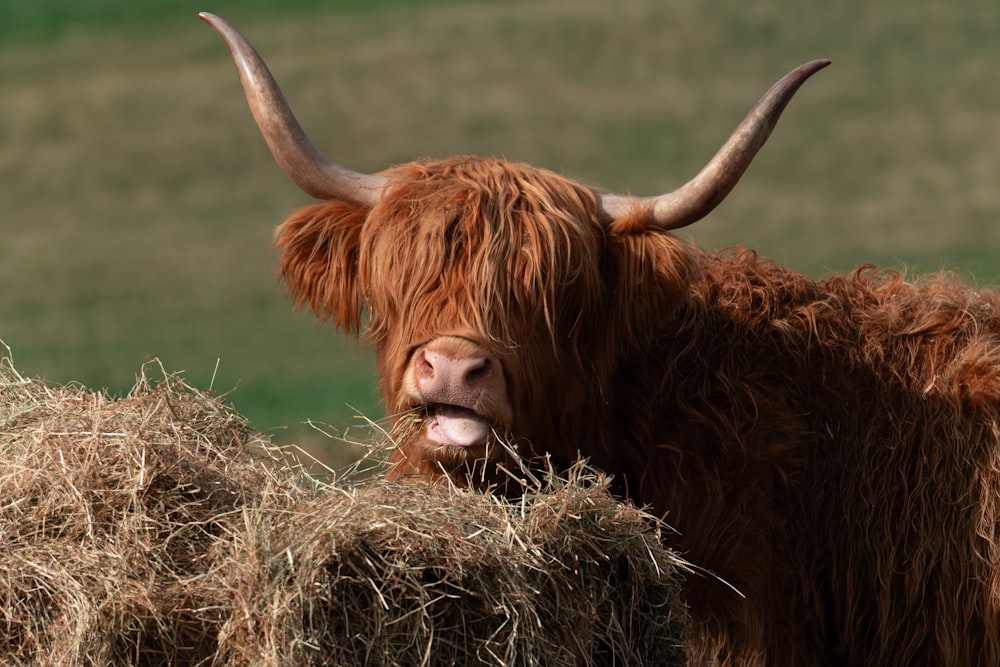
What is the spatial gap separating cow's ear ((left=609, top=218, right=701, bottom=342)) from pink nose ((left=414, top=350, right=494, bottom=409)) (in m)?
0.76

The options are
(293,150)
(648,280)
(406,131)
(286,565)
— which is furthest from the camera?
(406,131)

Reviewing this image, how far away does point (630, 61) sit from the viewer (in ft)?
130

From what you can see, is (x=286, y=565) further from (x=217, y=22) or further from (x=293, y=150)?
(x=217, y=22)

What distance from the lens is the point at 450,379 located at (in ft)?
15.3

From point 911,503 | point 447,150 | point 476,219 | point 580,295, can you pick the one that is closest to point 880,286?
point 911,503

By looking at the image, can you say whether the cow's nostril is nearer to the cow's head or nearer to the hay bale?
the cow's head

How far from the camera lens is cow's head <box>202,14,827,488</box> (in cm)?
476

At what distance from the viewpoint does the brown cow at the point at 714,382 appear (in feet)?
16.7

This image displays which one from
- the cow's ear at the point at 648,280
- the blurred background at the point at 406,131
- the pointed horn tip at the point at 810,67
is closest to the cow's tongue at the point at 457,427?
the cow's ear at the point at 648,280

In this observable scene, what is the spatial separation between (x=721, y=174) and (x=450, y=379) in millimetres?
1349

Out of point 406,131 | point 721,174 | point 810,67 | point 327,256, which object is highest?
point 810,67

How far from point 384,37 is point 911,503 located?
38111 millimetres

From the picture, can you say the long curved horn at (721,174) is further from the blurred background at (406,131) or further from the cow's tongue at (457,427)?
the blurred background at (406,131)

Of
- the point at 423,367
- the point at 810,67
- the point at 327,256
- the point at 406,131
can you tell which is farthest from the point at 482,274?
Result: the point at 406,131
